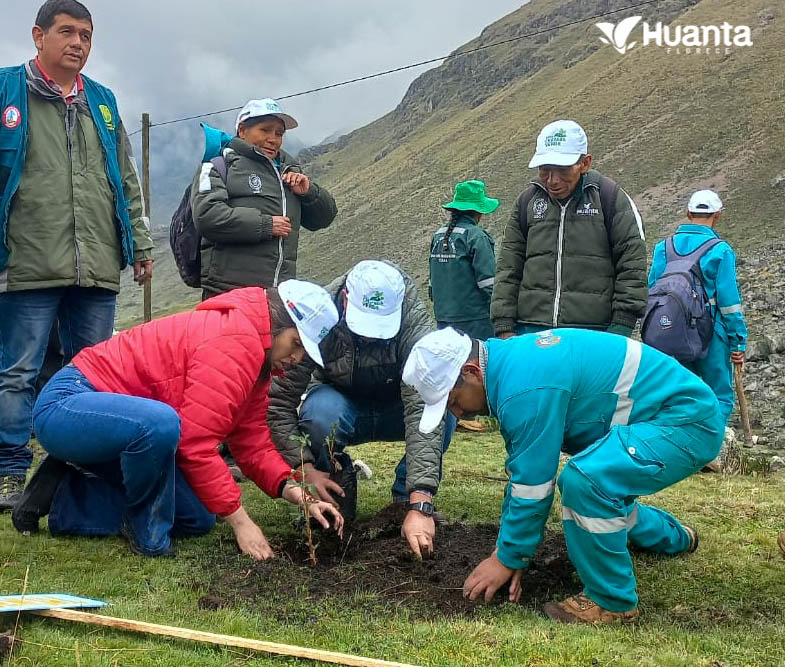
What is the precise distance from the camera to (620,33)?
74.2 m

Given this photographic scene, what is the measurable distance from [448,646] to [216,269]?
338cm

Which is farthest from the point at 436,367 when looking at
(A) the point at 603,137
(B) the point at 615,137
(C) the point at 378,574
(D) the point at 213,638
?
(A) the point at 603,137

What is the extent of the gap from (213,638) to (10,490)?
240cm

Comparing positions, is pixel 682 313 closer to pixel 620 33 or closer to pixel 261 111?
pixel 261 111

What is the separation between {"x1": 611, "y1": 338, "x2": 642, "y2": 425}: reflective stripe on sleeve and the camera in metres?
3.38

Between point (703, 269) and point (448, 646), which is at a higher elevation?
point (703, 269)

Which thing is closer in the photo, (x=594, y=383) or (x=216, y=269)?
(x=594, y=383)

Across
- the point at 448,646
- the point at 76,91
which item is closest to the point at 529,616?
the point at 448,646

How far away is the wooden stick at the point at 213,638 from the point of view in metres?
2.66

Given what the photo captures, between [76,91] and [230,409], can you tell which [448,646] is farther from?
[76,91]

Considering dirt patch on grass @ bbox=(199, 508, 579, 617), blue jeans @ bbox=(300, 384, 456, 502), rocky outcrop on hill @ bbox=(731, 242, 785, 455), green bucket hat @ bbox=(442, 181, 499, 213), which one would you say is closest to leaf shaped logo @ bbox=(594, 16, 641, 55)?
rocky outcrop on hill @ bbox=(731, 242, 785, 455)

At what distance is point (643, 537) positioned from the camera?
409cm

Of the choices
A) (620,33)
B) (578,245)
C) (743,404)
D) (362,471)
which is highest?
(620,33)

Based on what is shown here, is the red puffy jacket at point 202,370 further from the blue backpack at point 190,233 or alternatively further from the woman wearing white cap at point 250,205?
the blue backpack at point 190,233
